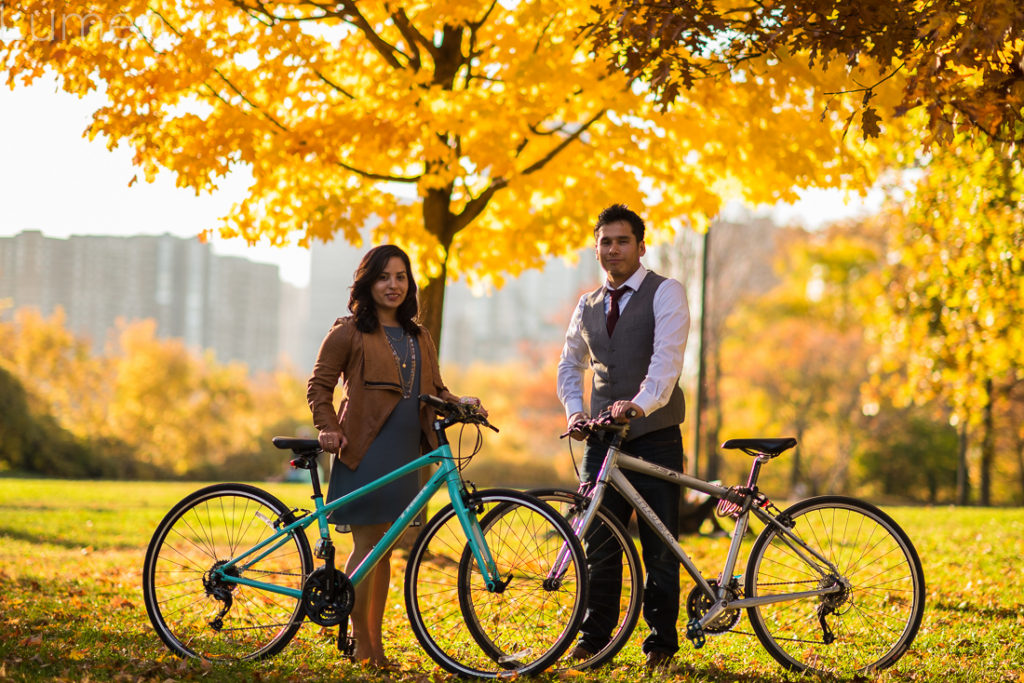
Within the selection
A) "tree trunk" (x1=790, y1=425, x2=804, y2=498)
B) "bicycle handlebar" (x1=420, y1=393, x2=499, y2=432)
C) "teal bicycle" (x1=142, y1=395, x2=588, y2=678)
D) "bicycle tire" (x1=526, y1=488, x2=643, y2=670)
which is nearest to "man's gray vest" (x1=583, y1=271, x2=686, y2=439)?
"bicycle tire" (x1=526, y1=488, x2=643, y2=670)

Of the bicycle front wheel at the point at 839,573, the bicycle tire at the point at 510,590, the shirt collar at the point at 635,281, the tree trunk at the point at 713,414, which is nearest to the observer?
the bicycle tire at the point at 510,590

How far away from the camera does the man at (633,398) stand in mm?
4285

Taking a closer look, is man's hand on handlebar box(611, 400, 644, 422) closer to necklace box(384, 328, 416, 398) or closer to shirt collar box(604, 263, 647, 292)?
shirt collar box(604, 263, 647, 292)

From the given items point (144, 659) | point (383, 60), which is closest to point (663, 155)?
point (383, 60)

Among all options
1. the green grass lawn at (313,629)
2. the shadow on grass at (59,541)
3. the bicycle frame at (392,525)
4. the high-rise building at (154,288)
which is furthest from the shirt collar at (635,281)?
the high-rise building at (154,288)

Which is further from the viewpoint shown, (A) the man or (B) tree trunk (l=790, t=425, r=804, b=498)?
(B) tree trunk (l=790, t=425, r=804, b=498)

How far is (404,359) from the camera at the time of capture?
4.35 meters

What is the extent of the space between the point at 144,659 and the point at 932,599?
15.9 feet

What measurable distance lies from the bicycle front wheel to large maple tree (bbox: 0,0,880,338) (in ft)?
12.9

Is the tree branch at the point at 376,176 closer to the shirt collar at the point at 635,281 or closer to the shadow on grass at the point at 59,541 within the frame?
the shirt collar at the point at 635,281

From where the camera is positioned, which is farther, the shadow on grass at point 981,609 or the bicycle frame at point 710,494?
the shadow on grass at point 981,609

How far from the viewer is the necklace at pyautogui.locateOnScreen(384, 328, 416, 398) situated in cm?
432

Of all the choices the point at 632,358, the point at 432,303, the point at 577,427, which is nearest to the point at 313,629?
the point at 577,427

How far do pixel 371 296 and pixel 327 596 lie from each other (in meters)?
1.33
